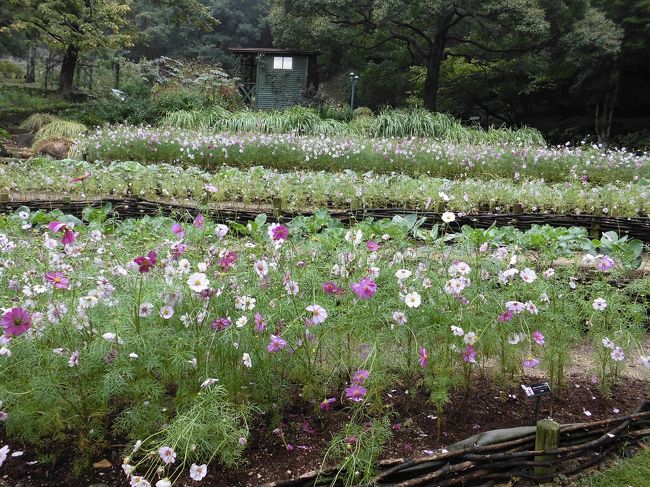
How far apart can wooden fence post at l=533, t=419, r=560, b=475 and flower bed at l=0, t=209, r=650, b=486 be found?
26 cm

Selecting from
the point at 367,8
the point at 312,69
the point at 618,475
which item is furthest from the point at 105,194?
the point at 312,69

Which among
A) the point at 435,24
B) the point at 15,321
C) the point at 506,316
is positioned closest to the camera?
the point at 15,321

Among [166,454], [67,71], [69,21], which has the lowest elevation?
[166,454]

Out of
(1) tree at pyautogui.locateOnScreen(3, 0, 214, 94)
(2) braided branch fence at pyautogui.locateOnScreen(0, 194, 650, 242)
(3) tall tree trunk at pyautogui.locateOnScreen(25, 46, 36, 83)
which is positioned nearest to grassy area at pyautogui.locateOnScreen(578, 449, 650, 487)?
(2) braided branch fence at pyautogui.locateOnScreen(0, 194, 650, 242)

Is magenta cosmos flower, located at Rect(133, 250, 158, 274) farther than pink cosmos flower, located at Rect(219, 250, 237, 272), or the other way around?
pink cosmos flower, located at Rect(219, 250, 237, 272)

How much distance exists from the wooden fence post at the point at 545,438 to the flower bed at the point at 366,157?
6.00 metres

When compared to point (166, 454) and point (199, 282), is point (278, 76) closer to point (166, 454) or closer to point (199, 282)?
point (199, 282)

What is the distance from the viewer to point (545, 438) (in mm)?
1645

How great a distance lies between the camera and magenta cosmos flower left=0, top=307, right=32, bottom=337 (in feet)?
4.58

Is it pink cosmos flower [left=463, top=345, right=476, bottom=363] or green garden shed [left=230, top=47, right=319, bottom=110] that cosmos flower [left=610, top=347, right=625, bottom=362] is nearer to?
pink cosmos flower [left=463, top=345, right=476, bottom=363]

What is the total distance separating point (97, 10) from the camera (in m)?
13.3

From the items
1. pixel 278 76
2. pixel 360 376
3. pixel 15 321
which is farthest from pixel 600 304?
pixel 278 76

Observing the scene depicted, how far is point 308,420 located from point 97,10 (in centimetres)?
1424

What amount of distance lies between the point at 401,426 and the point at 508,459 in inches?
14.1
